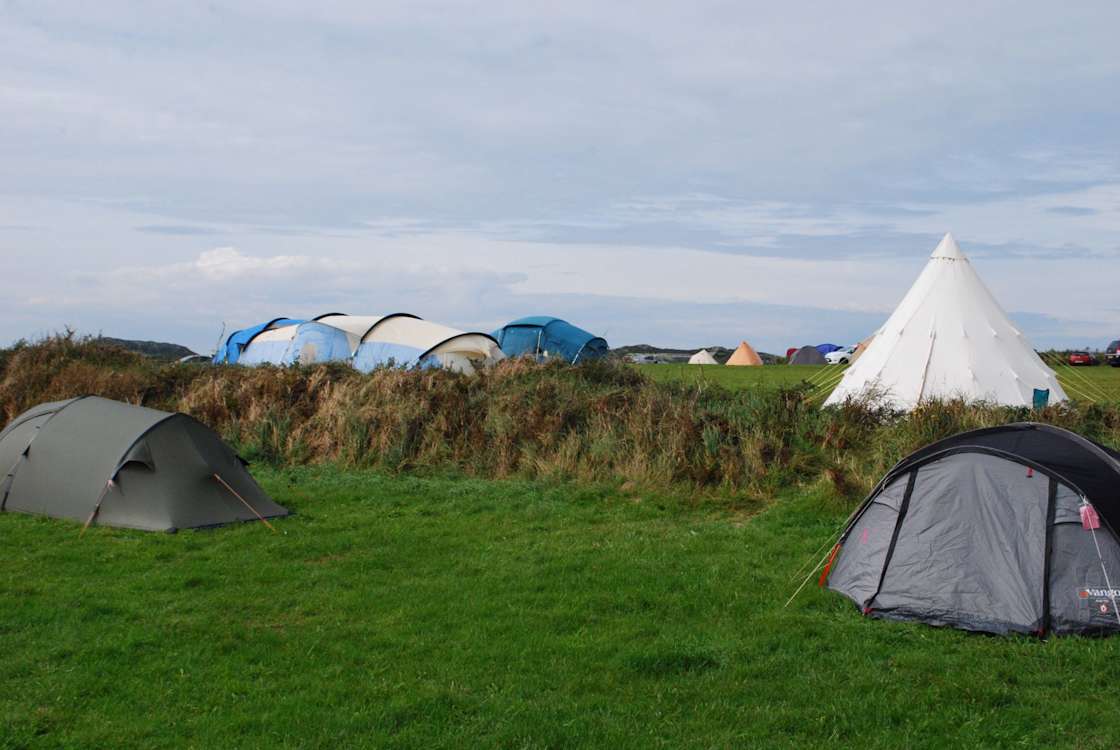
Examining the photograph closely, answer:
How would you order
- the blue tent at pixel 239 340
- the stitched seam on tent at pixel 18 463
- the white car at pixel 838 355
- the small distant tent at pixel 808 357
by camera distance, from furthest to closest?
1. the small distant tent at pixel 808 357
2. the white car at pixel 838 355
3. the blue tent at pixel 239 340
4. the stitched seam on tent at pixel 18 463

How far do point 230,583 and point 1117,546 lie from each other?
25.2 feet

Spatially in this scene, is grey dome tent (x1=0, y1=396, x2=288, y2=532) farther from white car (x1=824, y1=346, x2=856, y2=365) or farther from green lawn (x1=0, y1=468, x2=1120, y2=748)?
white car (x1=824, y1=346, x2=856, y2=365)


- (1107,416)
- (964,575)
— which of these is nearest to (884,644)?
(964,575)

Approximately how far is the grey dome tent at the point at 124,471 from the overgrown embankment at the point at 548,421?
3930mm

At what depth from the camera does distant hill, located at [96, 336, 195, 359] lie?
24.5 m

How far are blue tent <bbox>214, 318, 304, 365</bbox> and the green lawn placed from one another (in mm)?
21494

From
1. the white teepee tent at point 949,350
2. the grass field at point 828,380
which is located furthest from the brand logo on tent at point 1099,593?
the white teepee tent at point 949,350

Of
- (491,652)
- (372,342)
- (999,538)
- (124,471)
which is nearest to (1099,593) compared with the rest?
(999,538)

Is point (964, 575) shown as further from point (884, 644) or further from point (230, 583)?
point (230, 583)

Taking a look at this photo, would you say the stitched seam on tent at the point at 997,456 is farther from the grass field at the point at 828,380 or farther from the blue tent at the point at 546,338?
the blue tent at the point at 546,338

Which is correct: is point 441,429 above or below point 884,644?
above

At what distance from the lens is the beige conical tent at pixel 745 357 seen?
176 ft

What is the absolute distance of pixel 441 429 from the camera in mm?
16984

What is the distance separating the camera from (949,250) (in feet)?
67.4
